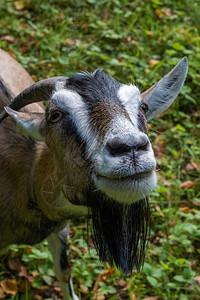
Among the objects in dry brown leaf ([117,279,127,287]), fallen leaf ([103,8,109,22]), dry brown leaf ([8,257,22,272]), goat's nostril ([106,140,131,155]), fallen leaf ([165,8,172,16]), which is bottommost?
dry brown leaf ([8,257,22,272])

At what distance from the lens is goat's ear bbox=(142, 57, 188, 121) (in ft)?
12.2

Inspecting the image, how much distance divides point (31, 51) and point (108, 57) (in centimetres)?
119

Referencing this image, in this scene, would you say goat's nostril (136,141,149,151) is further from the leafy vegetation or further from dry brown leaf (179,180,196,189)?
dry brown leaf (179,180,196,189)

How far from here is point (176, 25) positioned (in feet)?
24.3

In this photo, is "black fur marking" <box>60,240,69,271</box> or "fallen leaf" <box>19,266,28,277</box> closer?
"black fur marking" <box>60,240,69,271</box>

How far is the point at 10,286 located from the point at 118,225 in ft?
6.10

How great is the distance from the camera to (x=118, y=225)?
3213 millimetres

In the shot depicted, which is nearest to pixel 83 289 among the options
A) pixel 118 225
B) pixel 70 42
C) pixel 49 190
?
pixel 49 190

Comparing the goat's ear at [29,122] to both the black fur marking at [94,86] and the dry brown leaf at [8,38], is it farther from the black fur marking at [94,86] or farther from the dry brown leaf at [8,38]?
the dry brown leaf at [8,38]

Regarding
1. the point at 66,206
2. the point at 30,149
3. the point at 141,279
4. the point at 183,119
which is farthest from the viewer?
the point at 183,119

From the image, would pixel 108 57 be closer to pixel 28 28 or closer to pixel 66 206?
pixel 28 28

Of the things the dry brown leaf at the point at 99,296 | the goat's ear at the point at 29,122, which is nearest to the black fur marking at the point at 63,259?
the dry brown leaf at the point at 99,296

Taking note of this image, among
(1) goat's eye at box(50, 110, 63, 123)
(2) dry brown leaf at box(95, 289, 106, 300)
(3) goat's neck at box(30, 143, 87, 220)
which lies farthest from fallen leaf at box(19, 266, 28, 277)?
(1) goat's eye at box(50, 110, 63, 123)

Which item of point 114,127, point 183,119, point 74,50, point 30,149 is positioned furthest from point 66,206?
point 74,50
